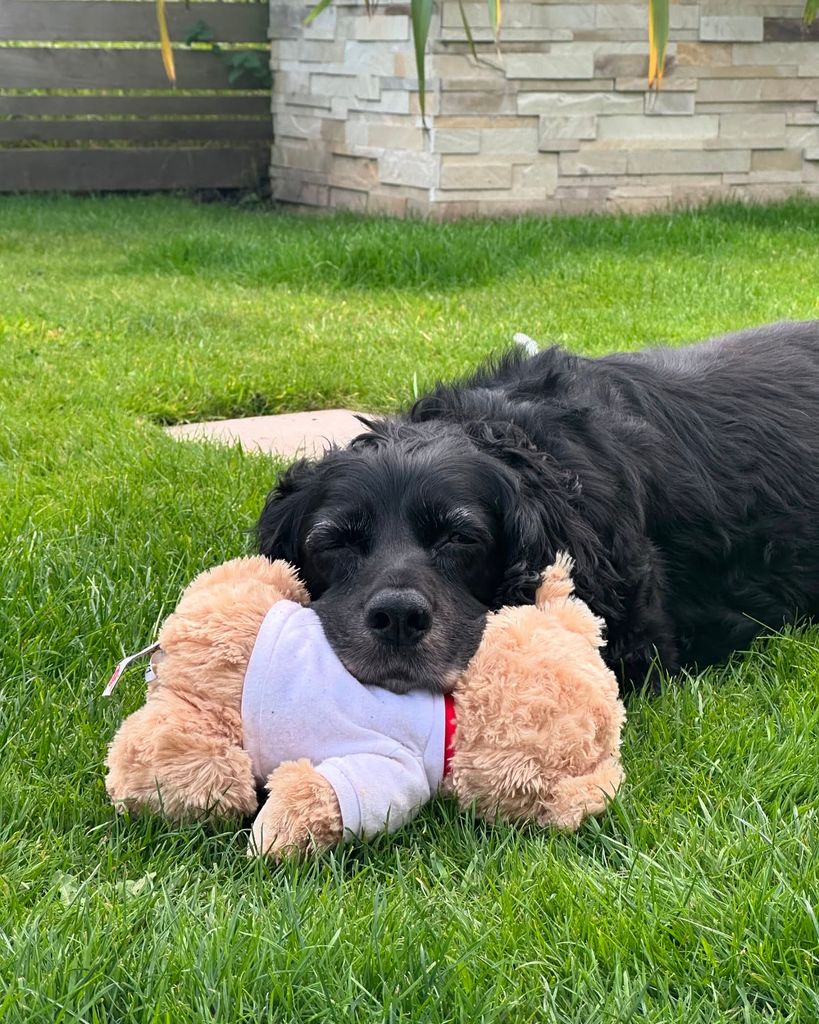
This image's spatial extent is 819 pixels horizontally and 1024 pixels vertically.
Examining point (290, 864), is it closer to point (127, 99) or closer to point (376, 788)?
point (376, 788)

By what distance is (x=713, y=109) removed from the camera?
11.0 meters

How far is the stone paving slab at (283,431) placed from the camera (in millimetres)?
5039

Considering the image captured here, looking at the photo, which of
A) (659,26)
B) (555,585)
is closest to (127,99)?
(555,585)

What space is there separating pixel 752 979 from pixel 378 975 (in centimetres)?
56

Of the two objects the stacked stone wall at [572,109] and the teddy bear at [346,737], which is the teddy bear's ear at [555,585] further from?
the stacked stone wall at [572,109]

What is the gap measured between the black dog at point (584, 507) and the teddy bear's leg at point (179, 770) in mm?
311

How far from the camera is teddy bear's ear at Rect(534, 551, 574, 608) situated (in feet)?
9.36

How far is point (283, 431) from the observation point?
5348 mm

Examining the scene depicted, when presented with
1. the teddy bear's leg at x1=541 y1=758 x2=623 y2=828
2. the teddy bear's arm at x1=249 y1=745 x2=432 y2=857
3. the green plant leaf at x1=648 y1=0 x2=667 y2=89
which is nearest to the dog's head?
the teddy bear's arm at x1=249 y1=745 x2=432 y2=857

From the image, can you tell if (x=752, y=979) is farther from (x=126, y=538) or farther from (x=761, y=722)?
(x=126, y=538)

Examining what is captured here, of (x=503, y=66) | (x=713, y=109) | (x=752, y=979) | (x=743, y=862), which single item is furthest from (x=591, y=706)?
(x=713, y=109)

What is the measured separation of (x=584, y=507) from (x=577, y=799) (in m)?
0.85

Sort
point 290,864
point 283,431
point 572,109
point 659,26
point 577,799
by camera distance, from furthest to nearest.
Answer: point 572,109
point 283,431
point 577,799
point 290,864
point 659,26

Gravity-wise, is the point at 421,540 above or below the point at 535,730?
above
